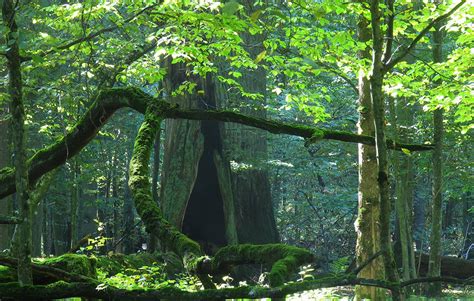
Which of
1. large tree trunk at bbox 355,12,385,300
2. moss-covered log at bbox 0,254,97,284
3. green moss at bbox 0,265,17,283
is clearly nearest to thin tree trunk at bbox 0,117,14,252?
large tree trunk at bbox 355,12,385,300

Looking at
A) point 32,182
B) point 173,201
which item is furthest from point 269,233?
point 32,182

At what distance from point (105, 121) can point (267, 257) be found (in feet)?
11.2

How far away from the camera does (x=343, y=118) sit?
16469 millimetres

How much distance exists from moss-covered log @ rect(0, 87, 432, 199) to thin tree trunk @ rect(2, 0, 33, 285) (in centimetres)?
138

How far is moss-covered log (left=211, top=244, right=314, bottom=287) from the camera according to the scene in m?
3.03

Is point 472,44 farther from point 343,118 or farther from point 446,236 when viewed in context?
point 446,236

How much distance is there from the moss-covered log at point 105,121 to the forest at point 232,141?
2 cm

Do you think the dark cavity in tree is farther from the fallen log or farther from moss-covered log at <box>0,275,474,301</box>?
moss-covered log at <box>0,275,474,301</box>

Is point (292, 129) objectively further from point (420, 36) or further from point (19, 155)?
point (19, 155)

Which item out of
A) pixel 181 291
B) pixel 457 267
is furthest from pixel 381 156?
pixel 457 267

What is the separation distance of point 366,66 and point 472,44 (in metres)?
2.57

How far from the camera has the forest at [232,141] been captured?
386 cm

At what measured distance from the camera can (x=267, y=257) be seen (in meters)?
3.22

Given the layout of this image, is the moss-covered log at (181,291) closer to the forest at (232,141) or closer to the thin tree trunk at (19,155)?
the forest at (232,141)
